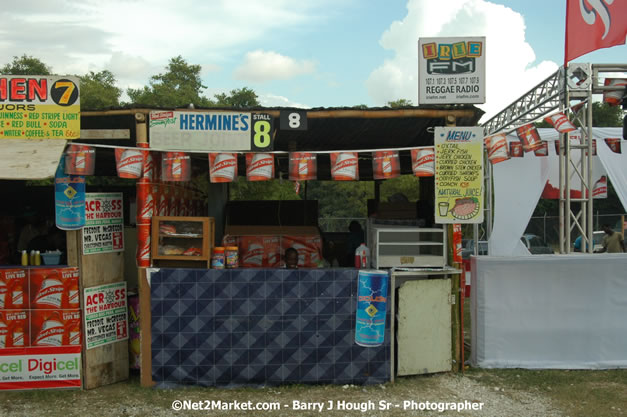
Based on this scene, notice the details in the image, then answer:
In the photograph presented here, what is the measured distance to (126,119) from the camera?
7164 mm

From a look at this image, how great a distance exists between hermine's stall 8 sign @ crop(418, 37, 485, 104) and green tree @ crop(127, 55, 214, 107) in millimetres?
21079

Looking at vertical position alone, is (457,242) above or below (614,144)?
below

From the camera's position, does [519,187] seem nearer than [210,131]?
No

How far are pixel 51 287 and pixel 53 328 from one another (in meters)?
0.50

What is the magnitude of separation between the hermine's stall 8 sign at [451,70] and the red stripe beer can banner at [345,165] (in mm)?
1475

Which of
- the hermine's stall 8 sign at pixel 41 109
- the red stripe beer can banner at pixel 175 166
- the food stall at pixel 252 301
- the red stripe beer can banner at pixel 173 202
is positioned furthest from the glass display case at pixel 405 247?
the hermine's stall 8 sign at pixel 41 109

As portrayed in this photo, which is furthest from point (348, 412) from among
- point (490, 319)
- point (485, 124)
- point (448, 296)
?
point (485, 124)

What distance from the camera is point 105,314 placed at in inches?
271

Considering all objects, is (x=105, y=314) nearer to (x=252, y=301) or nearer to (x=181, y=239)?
(x=181, y=239)

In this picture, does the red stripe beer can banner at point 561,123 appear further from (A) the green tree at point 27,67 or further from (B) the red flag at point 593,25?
(A) the green tree at point 27,67

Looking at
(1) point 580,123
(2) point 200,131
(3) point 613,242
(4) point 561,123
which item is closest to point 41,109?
(2) point 200,131

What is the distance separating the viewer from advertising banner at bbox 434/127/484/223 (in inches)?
272

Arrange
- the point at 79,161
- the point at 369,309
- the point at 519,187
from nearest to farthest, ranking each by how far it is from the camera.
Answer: the point at 79,161
the point at 369,309
the point at 519,187

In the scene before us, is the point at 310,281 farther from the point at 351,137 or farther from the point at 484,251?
the point at 484,251
